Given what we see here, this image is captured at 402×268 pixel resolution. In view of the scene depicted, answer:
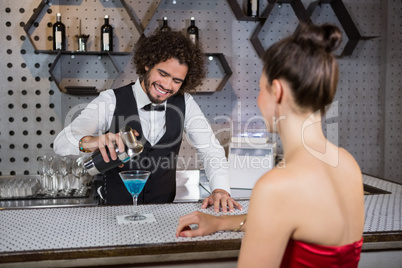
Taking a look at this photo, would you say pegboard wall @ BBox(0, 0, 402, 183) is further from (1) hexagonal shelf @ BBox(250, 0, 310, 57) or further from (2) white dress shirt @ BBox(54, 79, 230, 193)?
(2) white dress shirt @ BBox(54, 79, 230, 193)

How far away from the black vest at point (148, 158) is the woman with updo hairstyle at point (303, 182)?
4.76 feet

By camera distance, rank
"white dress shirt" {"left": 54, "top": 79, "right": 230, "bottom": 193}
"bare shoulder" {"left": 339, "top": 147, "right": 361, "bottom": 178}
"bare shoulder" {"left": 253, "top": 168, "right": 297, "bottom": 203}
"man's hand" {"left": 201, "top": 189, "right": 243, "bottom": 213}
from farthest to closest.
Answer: "white dress shirt" {"left": 54, "top": 79, "right": 230, "bottom": 193}
"man's hand" {"left": 201, "top": 189, "right": 243, "bottom": 213}
"bare shoulder" {"left": 339, "top": 147, "right": 361, "bottom": 178}
"bare shoulder" {"left": 253, "top": 168, "right": 297, "bottom": 203}

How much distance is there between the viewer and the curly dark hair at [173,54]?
2.47 m

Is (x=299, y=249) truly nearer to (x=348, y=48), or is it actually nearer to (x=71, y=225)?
(x=71, y=225)

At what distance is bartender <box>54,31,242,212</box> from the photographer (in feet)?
7.76

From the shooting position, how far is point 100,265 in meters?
1.41

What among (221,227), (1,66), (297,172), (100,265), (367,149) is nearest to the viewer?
(297,172)

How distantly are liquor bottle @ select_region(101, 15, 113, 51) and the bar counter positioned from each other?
1766 millimetres

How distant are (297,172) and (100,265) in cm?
81

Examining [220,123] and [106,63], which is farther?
[220,123]

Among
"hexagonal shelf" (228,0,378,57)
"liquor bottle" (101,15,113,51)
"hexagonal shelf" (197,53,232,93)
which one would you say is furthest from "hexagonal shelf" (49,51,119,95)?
"hexagonal shelf" (228,0,378,57)

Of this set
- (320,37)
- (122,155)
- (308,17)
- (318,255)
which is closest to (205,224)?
(122,155)

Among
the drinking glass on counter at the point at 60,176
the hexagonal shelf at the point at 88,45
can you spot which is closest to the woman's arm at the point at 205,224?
the drinking glass on counter at the point at 60,176

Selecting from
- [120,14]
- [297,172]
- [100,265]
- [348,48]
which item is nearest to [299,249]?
[297,172]
